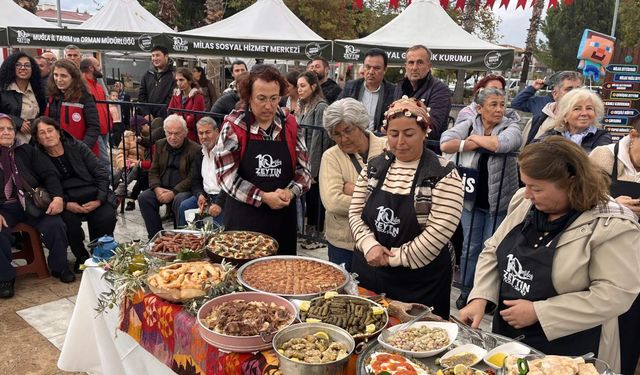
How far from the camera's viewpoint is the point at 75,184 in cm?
501

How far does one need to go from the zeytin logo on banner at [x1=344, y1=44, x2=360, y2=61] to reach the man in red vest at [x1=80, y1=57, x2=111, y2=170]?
435 centimetres

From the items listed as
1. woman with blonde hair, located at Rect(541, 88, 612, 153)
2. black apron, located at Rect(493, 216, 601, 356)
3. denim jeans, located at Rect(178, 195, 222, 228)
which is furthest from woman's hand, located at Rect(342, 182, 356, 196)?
denim jeans, located at Rect(178, 195, 222, 228)

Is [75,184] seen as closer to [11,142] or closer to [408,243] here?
[11,142]

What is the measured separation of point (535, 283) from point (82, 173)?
4.55 m

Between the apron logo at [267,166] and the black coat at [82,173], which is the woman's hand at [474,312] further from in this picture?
the black coat at [82,173]

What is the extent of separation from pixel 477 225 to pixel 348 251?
1422 mm

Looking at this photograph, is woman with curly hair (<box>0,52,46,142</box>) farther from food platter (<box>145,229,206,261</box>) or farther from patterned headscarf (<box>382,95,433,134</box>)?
patterned headscarf (<box>382,95,433,134</box>)

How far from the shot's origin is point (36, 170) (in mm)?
4793

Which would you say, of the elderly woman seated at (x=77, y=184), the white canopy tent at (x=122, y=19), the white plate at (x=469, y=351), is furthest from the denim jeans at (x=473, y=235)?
the white canopy tent at (x=122, y=19)

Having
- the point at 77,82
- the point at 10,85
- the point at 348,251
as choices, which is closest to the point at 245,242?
the point at 348,251

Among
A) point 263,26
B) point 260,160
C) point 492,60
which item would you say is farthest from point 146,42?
point 260,160

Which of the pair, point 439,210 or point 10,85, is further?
point 10,85

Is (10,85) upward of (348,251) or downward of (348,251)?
upward

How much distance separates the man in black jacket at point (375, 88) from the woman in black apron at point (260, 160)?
201cm
